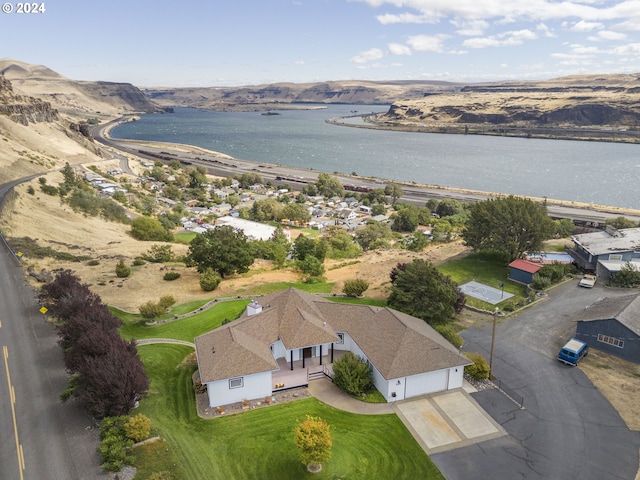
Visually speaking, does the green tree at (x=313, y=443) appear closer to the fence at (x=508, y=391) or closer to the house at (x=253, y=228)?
the fence at (x=508, y=391)

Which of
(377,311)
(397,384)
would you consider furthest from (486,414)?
(377,311)

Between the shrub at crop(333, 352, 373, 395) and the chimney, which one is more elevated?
the chimney

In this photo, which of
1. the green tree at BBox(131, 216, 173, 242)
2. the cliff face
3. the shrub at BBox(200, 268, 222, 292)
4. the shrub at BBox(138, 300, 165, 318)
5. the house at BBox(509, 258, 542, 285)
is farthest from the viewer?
the cliff face

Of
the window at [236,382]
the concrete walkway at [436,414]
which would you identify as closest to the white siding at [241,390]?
the window at [236,382]

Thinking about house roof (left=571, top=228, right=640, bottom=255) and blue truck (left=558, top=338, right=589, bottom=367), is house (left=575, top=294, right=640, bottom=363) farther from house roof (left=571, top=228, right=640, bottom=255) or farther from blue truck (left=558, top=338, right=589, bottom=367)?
house roof (left=571, top=228, right=640, bottom=255)

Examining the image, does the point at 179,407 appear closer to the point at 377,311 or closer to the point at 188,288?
the point at 377,311

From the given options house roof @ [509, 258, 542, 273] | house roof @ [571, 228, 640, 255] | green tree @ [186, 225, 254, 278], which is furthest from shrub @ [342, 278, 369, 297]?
house roof @ [571, 228, 640, 255]
